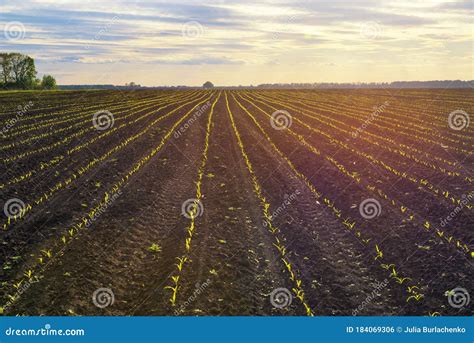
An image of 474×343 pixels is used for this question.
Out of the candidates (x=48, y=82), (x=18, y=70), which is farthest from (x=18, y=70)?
→ (x=48, y=82)

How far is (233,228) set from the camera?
10195mm

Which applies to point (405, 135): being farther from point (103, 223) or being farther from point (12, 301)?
point (12, 301)

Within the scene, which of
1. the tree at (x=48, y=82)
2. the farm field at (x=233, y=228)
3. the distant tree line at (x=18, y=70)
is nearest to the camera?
the farm field at (x=233, y=228)

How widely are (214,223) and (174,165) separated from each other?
6320 mm

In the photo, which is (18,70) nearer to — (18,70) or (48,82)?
(18,70)

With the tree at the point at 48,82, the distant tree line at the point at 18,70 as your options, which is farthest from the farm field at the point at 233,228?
the tree at the point at 48,82

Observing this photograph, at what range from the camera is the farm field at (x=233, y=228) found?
7.23 metres

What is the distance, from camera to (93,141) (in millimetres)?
20359

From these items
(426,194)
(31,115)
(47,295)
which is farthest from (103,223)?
(31,115)

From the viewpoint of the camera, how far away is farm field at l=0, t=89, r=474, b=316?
23.7 ft

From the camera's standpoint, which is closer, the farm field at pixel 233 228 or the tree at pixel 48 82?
the farm field at pixel 233 228

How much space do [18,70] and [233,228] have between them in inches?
3842

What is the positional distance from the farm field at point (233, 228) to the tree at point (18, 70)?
81.6 m

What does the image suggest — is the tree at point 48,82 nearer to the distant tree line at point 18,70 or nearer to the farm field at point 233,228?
the distant tree line at point 18,70
